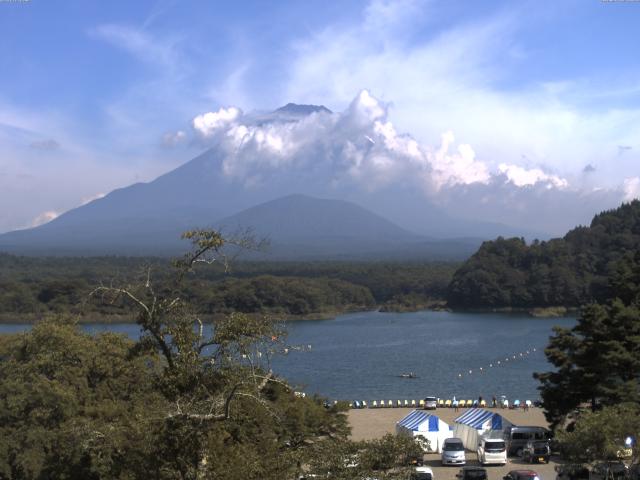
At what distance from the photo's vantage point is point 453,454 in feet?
42.4

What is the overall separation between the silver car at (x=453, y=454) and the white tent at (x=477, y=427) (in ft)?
3.98

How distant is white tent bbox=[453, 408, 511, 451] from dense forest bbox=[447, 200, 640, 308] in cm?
3867

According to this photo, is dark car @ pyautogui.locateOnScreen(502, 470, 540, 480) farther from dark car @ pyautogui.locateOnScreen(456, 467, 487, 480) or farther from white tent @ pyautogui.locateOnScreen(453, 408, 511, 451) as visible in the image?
white tent @ pyautogui.locateOnScreen(453, 408, 511, 451)

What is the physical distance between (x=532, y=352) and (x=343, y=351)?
7.82 meters

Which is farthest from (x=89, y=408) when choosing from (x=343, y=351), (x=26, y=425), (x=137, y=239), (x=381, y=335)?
(x=137, y=239)

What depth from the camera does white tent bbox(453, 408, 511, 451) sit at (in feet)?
46.7

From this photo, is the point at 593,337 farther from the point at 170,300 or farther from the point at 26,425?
the point at 170,300

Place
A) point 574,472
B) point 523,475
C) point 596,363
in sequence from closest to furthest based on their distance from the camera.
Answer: point 574,472, point 523,475, point 596,363

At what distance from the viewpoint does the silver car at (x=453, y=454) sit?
12.9 metres

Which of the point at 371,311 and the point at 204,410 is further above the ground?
the point at 204,410

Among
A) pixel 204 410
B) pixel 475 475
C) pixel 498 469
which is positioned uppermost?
pixel 204 410

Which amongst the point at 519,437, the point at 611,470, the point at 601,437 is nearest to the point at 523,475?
the point at 611,470

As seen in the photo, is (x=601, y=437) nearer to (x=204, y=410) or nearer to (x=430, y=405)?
(x=204, y=410)

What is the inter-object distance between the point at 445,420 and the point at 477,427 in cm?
364
